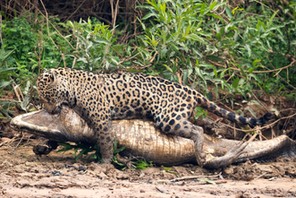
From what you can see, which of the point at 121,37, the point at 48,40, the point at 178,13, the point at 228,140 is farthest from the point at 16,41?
the point at 228,140

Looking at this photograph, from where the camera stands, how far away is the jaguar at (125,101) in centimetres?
934

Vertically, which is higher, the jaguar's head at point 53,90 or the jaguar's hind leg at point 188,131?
the jaguar's head at point 53,90

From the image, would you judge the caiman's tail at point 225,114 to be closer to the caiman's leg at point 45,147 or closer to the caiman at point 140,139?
the caiman at point 140,139

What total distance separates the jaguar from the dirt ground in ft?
1.08

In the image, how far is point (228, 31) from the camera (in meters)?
10.3

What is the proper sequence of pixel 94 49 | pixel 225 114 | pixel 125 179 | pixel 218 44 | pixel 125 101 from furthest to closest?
pixel 218 44
pixel 94 49
pixel 225 114
pixel 125 101
pixel 125 179

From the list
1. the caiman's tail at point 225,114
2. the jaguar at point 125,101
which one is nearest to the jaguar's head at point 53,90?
the jaguar at point 125,101

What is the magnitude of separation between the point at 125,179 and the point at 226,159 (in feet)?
4.12

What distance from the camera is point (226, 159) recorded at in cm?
938

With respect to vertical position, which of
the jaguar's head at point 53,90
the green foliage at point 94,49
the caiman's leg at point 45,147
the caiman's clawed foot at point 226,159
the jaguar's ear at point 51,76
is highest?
the green foliage at point 94,49

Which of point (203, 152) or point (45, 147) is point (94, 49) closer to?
point (45, 147)

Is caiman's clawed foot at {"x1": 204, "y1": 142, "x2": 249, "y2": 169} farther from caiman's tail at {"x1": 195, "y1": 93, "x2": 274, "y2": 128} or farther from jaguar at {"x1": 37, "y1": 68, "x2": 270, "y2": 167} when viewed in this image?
caiman's tail at {"x1": 195, "y1": 93, "x2": 274, "y2": 128}

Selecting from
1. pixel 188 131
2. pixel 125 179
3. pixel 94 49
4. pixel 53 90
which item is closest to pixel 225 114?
pixel 188 131

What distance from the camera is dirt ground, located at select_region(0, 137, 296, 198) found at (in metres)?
7.85
